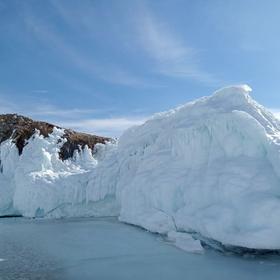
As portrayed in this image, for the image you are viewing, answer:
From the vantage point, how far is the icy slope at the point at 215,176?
15.0 m

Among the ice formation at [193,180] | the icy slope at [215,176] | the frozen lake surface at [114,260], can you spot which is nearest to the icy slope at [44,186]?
the ice formation at [193,180]

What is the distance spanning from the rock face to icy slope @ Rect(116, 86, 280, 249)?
14.3 m

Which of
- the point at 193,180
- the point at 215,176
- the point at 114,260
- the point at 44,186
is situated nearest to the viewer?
the point at 114,260

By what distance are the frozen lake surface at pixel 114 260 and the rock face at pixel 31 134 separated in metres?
17.4

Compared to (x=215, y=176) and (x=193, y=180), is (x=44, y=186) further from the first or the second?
(x=215, y=176)

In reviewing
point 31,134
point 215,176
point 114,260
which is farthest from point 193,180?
point 31,134

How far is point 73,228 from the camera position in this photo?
79.2 feet

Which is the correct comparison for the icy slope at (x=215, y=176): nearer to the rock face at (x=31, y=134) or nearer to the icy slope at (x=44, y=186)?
the icy slope at (x=44, y=186)

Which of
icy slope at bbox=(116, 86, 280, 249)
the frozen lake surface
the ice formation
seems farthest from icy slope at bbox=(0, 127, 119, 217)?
the frozen lake surface

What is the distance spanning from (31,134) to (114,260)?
25571mm

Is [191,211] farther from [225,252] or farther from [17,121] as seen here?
[17,121]

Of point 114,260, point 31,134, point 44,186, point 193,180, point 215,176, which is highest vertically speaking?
point 31,134

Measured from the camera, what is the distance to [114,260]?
596 inches

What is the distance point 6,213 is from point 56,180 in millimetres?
5637
